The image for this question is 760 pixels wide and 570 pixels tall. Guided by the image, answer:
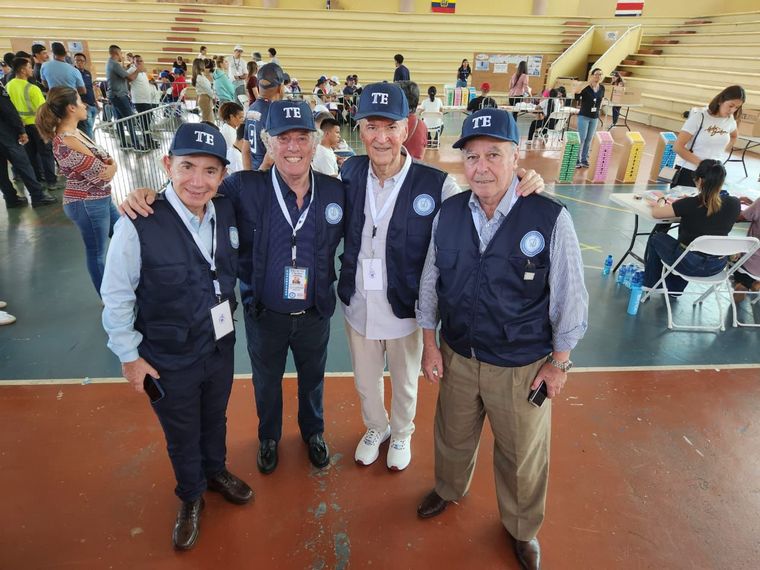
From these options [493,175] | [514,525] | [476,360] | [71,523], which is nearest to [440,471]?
[514,525]

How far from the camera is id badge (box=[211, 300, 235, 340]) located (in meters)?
2.10

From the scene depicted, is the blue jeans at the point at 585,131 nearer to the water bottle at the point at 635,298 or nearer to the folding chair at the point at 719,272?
the folding chair at the point at 719,272

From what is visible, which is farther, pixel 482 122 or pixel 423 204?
pixel 423 204

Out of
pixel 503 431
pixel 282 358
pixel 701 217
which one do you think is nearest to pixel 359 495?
pixel 282 358

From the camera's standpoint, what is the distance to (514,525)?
2.27 metres

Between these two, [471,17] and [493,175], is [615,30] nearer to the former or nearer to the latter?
[471,17]

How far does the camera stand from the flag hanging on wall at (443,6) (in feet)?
72.5

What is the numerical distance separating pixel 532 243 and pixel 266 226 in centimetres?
120

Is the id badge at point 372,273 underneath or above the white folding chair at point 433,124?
underneath

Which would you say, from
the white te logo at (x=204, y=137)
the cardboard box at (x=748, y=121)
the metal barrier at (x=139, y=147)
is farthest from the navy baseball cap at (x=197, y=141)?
the cardboard box at (x=748, y=121)

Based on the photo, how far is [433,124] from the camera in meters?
11.4

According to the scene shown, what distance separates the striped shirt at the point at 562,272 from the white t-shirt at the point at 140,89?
11.5 meters

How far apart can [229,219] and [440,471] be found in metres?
1.65

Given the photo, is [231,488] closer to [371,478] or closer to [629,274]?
[371,478]
